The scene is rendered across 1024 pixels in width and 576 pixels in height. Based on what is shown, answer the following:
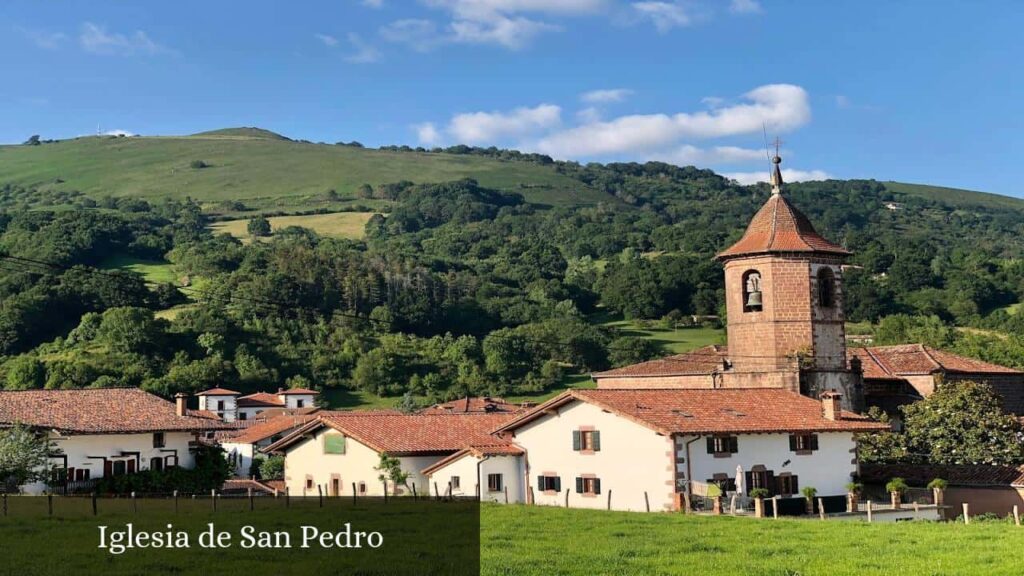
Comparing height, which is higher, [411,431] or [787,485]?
[411,431]

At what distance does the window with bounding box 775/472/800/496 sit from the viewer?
39.9 m

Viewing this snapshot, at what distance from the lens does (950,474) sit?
44.0 m

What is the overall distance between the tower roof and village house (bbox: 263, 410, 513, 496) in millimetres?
12570

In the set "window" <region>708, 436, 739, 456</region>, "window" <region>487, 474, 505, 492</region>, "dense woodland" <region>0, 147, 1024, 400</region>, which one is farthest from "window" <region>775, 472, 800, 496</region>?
"dense woodland" <region>0, 147, 1024, 400</region>

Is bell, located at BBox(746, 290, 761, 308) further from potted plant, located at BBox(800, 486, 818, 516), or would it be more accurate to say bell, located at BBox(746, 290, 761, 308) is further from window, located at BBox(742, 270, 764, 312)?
potted plant, located at BBox(800, 486, 818, 516)

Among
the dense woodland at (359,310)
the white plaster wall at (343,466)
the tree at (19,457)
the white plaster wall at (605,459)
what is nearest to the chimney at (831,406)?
the white plaster wall at (605,459)

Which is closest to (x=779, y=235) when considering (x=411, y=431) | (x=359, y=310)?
(x=411, y=431)

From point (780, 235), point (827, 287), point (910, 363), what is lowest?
point (910, 363)

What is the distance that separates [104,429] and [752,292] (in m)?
27.4

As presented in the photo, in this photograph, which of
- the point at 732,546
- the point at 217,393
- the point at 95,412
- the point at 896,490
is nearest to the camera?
the point at 732,546

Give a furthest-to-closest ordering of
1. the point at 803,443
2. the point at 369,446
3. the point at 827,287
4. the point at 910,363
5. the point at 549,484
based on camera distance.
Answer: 1. the point at 910,363
2. the point at 827,287
3. the point at 369,446
4. the point at 549,484
5. the point at 803,443

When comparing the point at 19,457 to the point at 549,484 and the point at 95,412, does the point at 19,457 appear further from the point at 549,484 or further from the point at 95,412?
the point at 549,484

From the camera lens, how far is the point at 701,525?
103 ft

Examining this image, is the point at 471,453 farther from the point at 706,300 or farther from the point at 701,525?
the point at 706,300
